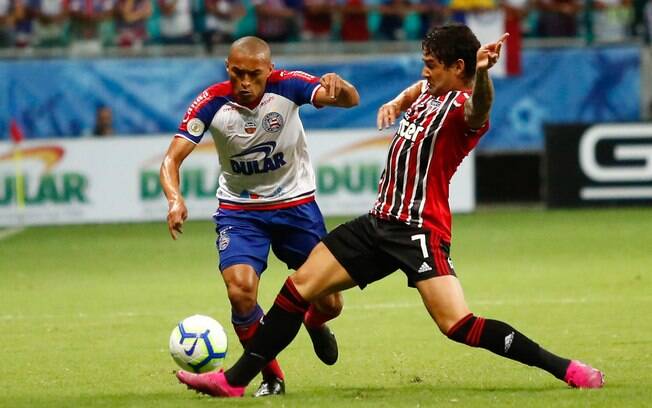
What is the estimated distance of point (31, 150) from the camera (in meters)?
18.5

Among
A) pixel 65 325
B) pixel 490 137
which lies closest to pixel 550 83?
pixel 490 137

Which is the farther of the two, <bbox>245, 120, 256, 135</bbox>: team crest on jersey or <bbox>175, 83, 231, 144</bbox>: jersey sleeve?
<bbox>245, 120, 256, 135</bbox>: team crest on jersey

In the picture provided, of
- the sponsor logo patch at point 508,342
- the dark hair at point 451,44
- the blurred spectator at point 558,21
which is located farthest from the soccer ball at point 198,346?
the blurred spectator at point 558,21

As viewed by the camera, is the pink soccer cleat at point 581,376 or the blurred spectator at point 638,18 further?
the blurred spectator at point 638,18

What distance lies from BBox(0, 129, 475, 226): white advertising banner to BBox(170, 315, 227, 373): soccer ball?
37.4ft

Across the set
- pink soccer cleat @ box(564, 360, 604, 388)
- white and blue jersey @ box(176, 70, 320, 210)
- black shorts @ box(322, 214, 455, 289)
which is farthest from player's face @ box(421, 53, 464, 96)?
pink soccer cleat @ box(564, 360, 604, 388)

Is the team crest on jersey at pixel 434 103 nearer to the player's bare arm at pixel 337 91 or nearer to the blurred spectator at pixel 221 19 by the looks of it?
the player's bare arm at pixel 337 91

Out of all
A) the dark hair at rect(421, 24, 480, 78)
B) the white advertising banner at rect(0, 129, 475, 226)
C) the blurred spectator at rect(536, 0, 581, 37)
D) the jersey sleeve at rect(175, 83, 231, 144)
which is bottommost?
the white advertising banner at rect(0, 129, 475, 226)

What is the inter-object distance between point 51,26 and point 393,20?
17.9 ft

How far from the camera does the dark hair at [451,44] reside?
21.9ft

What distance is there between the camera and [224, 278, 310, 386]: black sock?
680cm

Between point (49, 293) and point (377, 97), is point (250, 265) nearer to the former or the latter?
point (49, 293)

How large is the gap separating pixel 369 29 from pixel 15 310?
11.6 m

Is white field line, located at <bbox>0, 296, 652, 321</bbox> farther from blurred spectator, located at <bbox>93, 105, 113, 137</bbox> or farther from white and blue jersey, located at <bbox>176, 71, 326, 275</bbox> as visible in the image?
blurred spectator, located at <bbox>93, 105, 113, 137</bbox>
